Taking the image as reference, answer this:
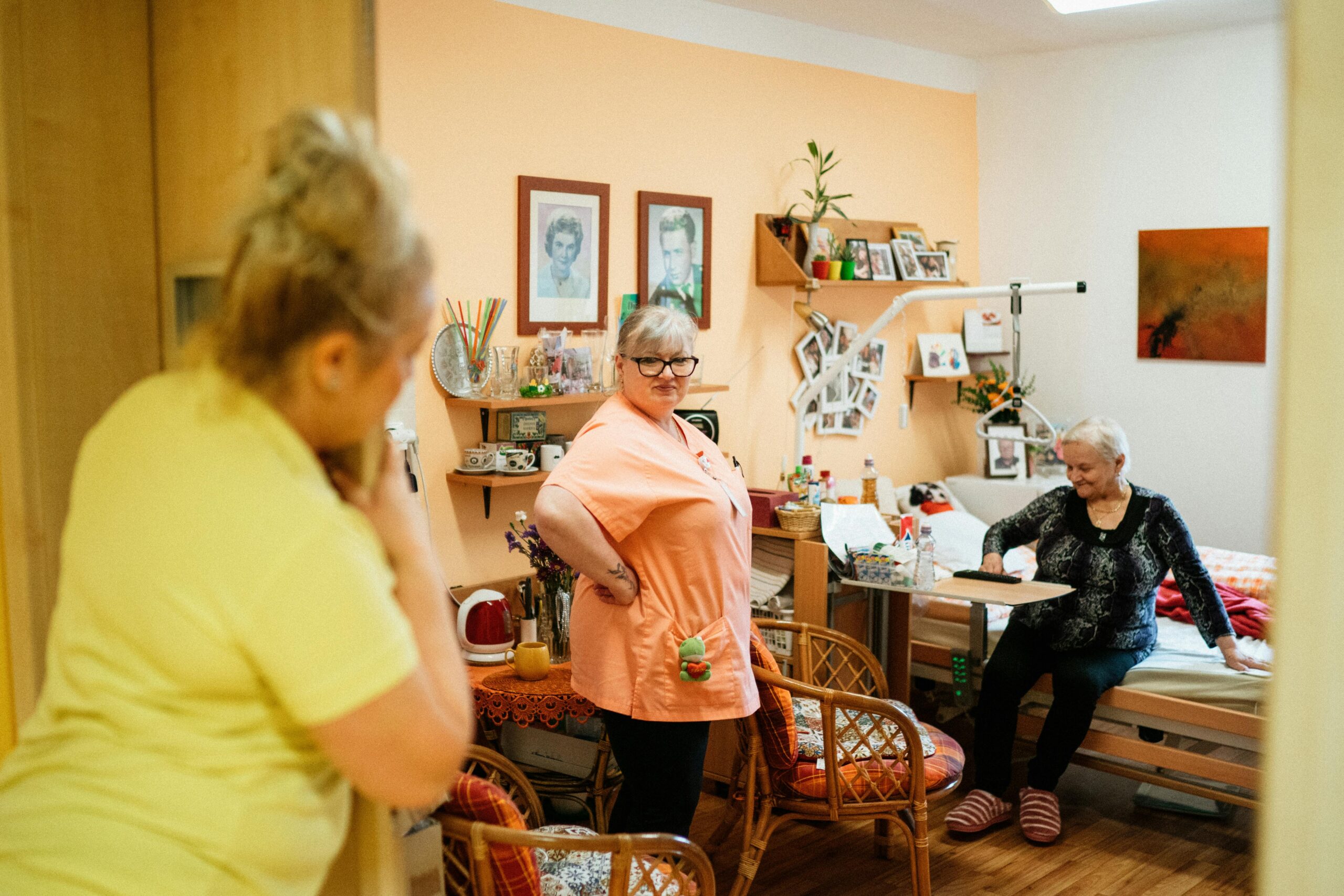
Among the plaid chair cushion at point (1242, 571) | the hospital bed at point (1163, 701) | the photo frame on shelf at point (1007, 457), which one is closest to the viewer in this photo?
the hospital bed at point (1163, 701)

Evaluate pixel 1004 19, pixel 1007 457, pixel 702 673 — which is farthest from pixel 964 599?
pixel 1004 19

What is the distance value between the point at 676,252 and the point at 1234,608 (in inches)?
94.0

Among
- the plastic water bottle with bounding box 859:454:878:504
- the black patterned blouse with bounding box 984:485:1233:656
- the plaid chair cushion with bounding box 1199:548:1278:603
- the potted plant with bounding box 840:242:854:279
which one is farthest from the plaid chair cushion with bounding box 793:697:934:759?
the potted plant with bounding box 840:242:854:279

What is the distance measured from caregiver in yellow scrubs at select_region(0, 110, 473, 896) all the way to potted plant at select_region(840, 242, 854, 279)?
4.19 metres

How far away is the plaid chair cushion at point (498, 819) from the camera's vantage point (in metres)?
1.87

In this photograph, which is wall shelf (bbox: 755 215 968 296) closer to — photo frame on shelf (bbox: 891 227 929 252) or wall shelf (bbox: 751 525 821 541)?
photo frame on shelf (bbox: 891 227 929 252)

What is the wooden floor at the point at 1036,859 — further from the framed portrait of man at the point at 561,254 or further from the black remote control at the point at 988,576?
the framed portrait of man at the point at 561,254

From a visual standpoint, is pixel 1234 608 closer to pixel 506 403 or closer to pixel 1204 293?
pixel 1204 293

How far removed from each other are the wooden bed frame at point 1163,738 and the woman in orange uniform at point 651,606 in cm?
158

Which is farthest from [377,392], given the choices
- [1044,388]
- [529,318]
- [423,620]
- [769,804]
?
[1044,388]

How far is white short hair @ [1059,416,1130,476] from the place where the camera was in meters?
3.63

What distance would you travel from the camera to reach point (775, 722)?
9.68 ft

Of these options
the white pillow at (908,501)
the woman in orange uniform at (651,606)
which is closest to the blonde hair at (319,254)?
the woman in orange uniform at (651,606)

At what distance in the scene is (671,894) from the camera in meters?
2.28
